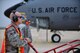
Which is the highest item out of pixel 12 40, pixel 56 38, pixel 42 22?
pixel 12 40

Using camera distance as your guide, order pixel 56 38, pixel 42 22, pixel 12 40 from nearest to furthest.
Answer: pixel 12 40 < pixel 42 22 < pixel 56 38

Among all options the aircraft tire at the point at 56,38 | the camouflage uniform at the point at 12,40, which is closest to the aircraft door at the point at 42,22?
the aircraft tire at the point at 56,38

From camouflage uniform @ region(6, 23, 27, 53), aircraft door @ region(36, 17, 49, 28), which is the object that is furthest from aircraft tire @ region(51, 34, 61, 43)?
camouflage uniform @ region(6, 23, 27, 53)

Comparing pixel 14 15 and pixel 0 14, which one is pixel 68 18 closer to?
pixel 14 15

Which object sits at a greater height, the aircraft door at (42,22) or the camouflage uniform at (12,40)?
the camouflage uniform at (12,40)

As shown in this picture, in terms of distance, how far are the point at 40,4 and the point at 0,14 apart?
15.2 metres

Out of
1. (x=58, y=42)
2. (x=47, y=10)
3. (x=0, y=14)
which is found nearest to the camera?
(x=47, y=10)

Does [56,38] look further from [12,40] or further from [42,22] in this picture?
[12,40]

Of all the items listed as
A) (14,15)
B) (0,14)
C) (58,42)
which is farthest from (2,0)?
(14,15)

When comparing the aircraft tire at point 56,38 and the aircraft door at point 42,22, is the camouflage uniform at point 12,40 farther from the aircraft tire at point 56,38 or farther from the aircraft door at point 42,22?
the aircraft tire at point 56,38

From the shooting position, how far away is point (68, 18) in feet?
57.8

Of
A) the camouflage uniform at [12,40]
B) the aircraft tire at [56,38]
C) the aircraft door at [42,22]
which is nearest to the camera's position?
the camouflage uniform at [12,40]

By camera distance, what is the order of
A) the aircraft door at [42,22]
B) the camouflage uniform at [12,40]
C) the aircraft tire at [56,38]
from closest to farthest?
the camouflage uniform at [12,40]
the aircraft door at [42,22]
the aircraft tire at [56,38]

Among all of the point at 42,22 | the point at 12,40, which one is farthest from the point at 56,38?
the point at 12,40
